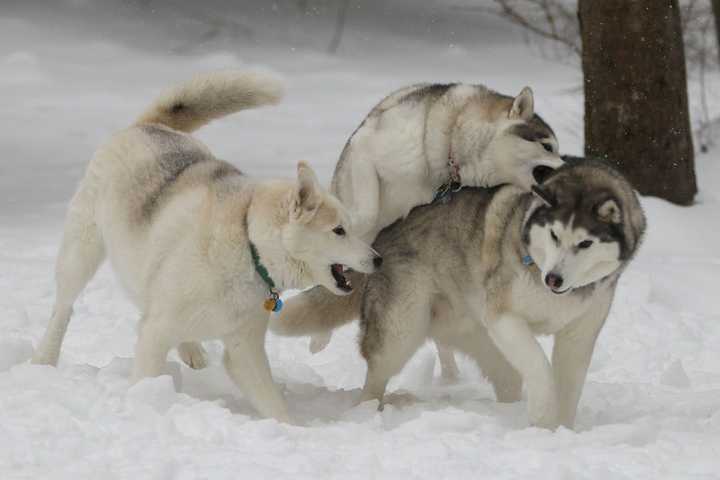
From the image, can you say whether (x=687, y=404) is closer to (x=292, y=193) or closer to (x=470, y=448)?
(x=470, y=448)

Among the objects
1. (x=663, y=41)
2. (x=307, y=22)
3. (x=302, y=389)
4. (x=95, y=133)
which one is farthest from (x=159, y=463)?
(x=307, y=22)

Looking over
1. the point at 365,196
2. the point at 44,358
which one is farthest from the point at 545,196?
the point at 44,358

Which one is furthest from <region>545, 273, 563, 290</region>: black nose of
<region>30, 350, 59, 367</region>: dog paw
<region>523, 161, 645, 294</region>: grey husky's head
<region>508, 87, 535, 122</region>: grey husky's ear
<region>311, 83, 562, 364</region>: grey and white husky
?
<region>30, 350, 59, 367</region>: dog paw

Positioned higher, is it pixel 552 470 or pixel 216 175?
pixel 216 175

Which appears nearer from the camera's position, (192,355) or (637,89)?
(192,355)

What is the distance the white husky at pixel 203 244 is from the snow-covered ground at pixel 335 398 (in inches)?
10.4

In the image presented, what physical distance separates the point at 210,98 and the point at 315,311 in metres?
1.14

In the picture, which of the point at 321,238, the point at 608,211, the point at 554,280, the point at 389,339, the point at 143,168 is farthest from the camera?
the point at 389,339

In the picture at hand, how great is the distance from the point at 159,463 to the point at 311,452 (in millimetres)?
520

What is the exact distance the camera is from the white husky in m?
4.54

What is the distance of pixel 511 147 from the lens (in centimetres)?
525

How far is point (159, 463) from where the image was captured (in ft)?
12.0

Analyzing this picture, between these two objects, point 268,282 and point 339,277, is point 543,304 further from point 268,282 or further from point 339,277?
point 268,282

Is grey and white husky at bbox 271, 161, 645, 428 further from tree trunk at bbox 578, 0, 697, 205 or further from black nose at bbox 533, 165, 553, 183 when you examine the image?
tree trunk at bbox 578, 0, 697, 205
